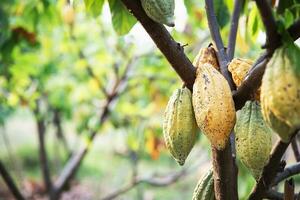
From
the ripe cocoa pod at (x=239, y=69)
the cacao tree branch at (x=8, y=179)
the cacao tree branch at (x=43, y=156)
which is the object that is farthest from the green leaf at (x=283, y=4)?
the cacao tree branch at (x=43, y=156)

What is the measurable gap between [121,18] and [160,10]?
295mm

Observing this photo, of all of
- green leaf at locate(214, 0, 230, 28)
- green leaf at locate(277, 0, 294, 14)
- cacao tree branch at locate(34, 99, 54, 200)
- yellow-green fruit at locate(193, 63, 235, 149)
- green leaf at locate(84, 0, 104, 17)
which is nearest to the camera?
yellow-green fruit at locate(193, 63, 235, 149)

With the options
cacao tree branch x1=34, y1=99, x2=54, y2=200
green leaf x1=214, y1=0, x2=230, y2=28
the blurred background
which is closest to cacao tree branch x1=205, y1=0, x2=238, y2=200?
green leaf x1=214, y1=0, x2=230, y2=28

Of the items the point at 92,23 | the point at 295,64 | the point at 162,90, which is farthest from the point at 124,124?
the point at 295,64

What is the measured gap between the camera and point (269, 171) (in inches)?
37.7

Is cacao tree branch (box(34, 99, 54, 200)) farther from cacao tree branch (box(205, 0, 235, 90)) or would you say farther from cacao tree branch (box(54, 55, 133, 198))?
cacao tree branch (box(205, 0, 235, 90))

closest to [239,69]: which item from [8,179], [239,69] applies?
[239,69]

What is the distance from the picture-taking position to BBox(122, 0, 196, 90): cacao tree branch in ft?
2.79

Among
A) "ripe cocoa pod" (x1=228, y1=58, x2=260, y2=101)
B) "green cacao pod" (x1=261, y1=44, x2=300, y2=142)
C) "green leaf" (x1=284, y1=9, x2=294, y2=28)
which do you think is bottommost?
"ripe cocoa pod" (x1=228, y1=58, x2=260, y2=101)

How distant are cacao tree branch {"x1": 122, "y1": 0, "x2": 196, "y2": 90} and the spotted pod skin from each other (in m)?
0.03

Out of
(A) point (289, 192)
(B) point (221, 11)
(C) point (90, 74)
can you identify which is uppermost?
(B) point (221, 11)

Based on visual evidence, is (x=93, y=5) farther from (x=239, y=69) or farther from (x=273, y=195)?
(x=273, y=195)

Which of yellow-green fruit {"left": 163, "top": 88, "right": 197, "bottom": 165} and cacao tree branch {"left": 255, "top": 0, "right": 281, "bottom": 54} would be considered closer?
cacao tree branch {"left": 255, "top": 0, "right": 281, "bottom": 54}

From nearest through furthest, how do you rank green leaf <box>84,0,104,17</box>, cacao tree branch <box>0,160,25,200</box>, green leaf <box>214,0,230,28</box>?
green leaf <box>84,0,104,17</box> → green leaf <box>214,0,230,28</box> → cacao tree branch <box>0,160,25,200</box>
